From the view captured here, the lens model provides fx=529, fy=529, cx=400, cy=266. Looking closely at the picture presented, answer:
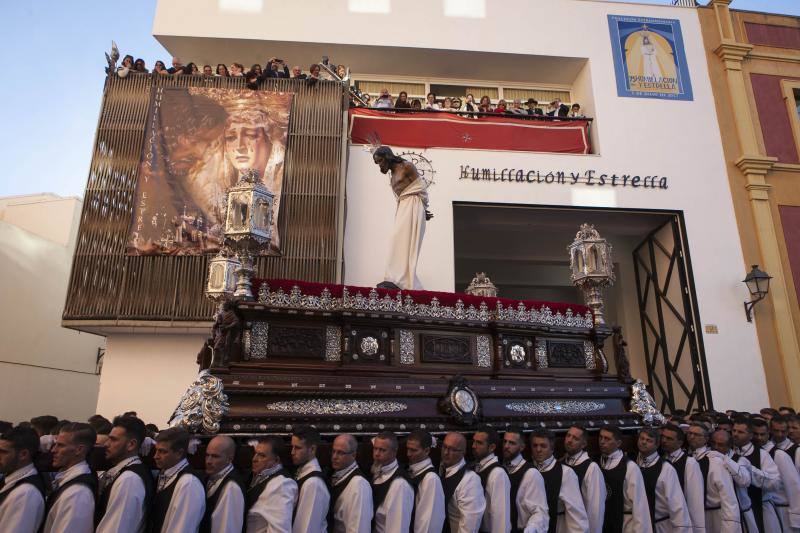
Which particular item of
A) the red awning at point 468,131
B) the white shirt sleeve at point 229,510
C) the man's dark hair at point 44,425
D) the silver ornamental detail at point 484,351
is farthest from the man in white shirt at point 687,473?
the red awning at point 468,131

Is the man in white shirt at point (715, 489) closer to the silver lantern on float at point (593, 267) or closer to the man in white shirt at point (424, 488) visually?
the silver lantern on float at point (593, 267)

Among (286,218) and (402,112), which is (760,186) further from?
(286,218)

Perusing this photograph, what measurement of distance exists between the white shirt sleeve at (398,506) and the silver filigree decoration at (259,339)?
4.40 feet

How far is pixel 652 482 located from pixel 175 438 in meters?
3.08

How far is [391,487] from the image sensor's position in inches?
116

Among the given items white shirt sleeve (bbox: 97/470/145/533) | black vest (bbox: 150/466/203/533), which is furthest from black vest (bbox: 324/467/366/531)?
white shirt sleeve (bbox: 97/470/145/533)

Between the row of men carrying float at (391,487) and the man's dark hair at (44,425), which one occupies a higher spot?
the man's dark hair at (44,425)

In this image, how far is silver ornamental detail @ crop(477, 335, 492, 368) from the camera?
4.38 m

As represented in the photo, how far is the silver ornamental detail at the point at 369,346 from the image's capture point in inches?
156

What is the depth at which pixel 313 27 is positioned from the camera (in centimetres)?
979

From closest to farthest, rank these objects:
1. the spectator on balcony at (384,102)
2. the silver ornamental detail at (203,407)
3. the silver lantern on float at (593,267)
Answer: the silver ornamental detail at (203,407) < the silver lantern on float at (593,267) < the spectator on balcony at (384,102)

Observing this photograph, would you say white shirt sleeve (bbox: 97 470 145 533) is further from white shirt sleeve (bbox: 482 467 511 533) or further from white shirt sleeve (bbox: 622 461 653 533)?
white shirt sleeve (bbox: 622 461 653 533)

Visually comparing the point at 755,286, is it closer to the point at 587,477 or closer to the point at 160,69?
the point at 587,477

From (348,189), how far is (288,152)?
113cm
